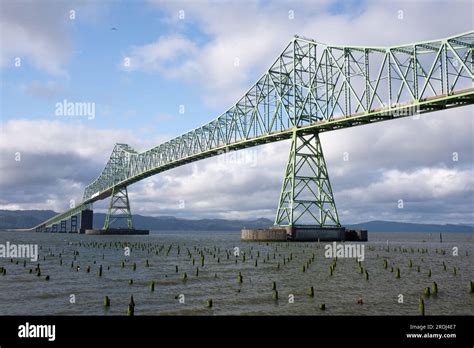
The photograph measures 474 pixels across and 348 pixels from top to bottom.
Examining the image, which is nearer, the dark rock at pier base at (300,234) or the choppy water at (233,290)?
the choppy water at (233,290)

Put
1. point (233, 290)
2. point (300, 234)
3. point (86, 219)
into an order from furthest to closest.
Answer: point (86, 219), point (300, 234), point (233, 290)

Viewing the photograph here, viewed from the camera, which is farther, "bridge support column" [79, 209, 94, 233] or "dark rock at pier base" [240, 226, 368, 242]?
"bridge support column" [79, 209, 94, 233]

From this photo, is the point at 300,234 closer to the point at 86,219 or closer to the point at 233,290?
the point at 233,290

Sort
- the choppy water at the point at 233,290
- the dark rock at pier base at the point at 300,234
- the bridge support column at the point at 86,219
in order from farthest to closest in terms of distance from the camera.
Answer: the bridge support column at the point at 86,219, the dark rock at pier base at the point at 300,234, the choppy water at the point at 233,290

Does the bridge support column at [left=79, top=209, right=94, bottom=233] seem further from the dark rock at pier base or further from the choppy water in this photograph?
the choppy water

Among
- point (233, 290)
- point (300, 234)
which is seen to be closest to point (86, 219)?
point (300, 234)

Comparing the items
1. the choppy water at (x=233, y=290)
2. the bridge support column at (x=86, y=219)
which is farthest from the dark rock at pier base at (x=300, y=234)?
the bridge support column at (x=86, y=219)

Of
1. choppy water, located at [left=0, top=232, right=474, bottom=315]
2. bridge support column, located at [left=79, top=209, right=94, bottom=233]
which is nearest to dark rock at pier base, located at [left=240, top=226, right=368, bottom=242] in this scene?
choppy water, located at [left=0, top=232, right=474, bottom=315]

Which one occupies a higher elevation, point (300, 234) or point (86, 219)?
point (86, 219)

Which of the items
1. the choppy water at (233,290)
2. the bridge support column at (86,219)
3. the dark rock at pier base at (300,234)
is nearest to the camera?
the choppy water at (233,290)

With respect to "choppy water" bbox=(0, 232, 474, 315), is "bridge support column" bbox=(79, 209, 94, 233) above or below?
above

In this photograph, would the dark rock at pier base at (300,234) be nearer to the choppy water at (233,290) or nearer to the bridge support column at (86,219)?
the choppy water at (233,290)

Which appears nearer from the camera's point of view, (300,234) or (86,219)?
(300,234)
